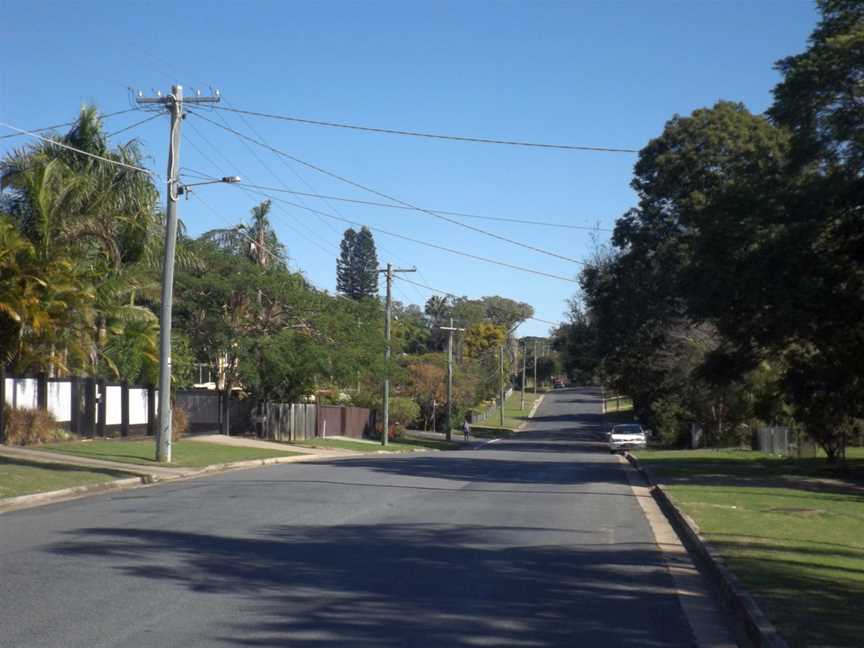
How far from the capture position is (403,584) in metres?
10.7

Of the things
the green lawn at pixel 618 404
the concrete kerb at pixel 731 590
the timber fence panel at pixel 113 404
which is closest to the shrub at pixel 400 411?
the timber fence panel at pixel 113 404

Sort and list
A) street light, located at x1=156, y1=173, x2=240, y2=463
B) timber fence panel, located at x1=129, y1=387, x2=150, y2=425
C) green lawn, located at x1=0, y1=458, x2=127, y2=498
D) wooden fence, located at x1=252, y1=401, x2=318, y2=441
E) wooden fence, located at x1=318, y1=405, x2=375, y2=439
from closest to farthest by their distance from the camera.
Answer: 1. green lawn, located at x1=0, y1=458, x2=127, y2=498
2. street light, located at x1=156, y1=173, x2=240, y2=463
3. timber fence panel, located at x1=129, y1=387, x2=150, y2=425
4. wooden fence, located at x1=252, y1=401, x2=318, y2=441
5. wooden fence, located at x1=318, y1=405, x2=375, y2=439

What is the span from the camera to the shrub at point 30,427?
89.2 ft

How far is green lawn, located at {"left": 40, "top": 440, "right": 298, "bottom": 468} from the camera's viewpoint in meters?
26.7

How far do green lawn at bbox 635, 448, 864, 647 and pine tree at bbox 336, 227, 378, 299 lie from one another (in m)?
79.1

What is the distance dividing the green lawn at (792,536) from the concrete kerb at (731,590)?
4.6 inches

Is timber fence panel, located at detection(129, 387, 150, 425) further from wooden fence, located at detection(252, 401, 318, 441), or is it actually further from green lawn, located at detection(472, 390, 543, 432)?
green lawn, located at detection(472, 390, 543, 432)

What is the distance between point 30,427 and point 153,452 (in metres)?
3.31

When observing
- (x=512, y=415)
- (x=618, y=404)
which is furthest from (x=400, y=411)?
(x=618, y=404)

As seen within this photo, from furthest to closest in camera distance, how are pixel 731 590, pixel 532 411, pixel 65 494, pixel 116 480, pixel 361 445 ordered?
1. pixel 532 411
2. pixel 361 445
3. pixel 116 480
4. pixel 65 494
5. pixel 731 590

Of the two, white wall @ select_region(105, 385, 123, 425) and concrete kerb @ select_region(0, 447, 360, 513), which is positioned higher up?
white wall @ select_region(105, 385, 123, 425)

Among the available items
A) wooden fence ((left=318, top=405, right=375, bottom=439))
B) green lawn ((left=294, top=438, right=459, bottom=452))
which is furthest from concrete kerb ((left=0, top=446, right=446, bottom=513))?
wooden fence ((left=318, top=405, right=375, bottom=439))

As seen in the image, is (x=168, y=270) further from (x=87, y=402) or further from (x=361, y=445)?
(x=361, y=445)

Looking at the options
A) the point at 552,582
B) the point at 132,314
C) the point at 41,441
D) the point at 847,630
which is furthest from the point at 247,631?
the point at 132,314
